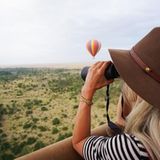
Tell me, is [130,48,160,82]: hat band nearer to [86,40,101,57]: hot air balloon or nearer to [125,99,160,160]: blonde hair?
[125,99,160,160]: blonde hair

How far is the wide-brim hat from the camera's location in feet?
3.99

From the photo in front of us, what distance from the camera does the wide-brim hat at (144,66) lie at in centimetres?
121

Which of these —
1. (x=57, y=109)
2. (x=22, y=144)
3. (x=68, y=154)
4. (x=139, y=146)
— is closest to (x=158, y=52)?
(x=139, y=146)

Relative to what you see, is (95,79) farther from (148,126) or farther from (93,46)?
(93,46)

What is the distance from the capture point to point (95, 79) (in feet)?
4.75

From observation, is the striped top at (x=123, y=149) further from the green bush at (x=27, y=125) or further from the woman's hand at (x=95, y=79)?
the green bush at (x=27, y=125)

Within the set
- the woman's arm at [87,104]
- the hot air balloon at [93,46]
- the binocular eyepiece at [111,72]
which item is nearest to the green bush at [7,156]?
the hot air balloon at [93,46]

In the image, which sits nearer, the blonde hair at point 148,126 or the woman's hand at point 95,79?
the blonde hair at point 148,126

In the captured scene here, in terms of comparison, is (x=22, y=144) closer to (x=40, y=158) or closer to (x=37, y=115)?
(x=37, y=115)

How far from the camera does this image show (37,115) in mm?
20734

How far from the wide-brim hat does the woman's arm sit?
0.40 feet

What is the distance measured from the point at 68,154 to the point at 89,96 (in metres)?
0.24

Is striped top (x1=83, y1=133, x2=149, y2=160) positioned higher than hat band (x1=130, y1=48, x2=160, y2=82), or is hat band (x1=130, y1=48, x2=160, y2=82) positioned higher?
hat band (x1=130, y1=48, x2=160, y2=82)

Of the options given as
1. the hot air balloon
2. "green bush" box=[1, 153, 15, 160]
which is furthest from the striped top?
the hot air balloon
